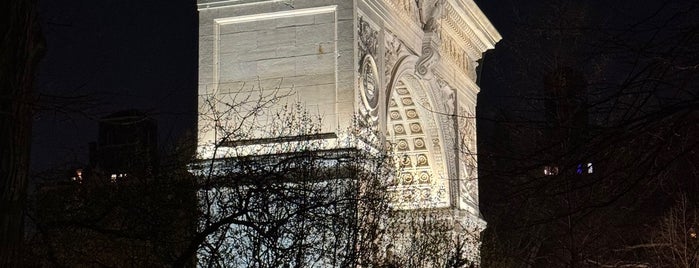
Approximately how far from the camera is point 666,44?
9.92 m

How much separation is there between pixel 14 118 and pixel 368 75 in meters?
19.9

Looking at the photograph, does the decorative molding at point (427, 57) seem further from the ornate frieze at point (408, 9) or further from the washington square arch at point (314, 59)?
the ornate frieze at point (408, 9)

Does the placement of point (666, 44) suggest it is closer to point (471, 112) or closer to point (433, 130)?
point (433, 130)

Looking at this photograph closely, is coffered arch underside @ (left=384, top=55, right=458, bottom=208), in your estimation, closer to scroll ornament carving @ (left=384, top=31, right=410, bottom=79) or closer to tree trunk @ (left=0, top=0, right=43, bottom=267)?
scroll ornament carving @ (left=384, top=31, right=410, bottom=79)

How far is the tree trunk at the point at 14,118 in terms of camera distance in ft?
37.6

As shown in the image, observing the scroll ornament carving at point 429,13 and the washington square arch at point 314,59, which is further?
the scroll ornament carving at point 429,13

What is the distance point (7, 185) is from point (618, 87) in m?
5.04

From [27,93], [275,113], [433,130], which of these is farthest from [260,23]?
[27,93]

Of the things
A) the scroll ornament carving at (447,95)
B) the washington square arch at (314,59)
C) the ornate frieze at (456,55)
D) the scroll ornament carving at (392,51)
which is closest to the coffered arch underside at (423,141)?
the scroll ornament carving at (447,95)

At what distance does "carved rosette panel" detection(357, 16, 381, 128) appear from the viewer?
30.4m

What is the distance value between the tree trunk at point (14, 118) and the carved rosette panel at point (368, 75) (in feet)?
60.3

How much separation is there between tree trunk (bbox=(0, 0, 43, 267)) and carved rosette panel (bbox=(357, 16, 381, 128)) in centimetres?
1839

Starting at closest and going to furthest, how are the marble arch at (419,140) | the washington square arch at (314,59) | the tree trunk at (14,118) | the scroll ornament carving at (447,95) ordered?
the tree trunk at (14,118) → the washington square arch at (314,59) → the marble arch at (419,140) → the scroll ornament carving at (447,95)

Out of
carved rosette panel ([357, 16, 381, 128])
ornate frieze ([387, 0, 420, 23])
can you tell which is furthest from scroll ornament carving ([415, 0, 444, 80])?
carved rosette panel ([357, 16, 381, 128])
